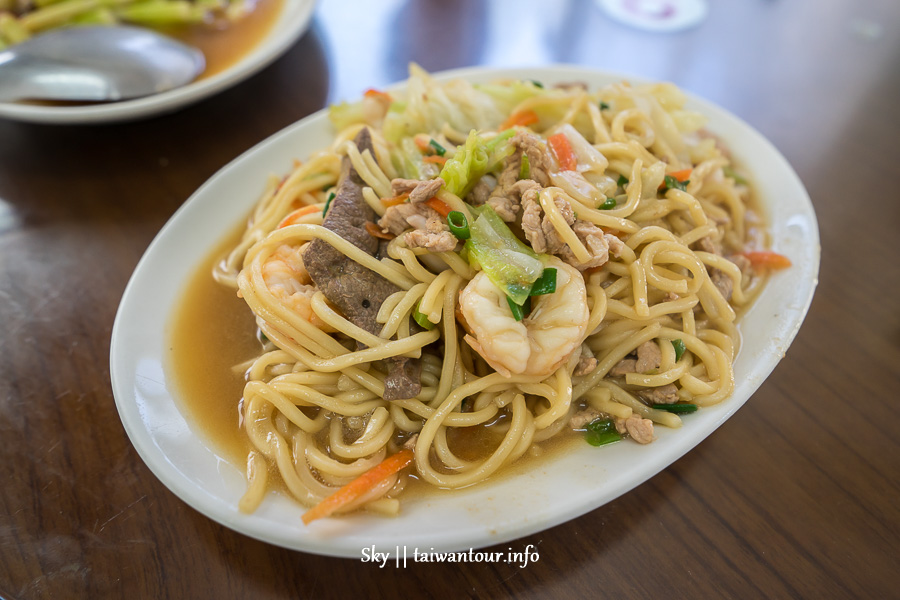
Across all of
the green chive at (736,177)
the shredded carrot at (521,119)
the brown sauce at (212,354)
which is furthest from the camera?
the green chive at (736,177)

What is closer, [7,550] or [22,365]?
[7,550]

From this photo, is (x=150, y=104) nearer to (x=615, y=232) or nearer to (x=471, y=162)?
(x=471, y=162)

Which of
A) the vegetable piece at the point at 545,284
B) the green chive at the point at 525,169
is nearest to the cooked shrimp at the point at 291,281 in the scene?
the vegetable piece at the point at 545,284

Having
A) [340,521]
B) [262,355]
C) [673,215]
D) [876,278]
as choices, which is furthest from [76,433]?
[876,278]

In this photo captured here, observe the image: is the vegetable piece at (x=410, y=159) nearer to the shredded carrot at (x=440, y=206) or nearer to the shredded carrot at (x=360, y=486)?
the shredded carrot at (x=440, y=206)

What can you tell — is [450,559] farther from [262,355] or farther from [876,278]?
[876,278]

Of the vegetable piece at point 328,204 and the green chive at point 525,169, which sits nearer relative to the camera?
the green chive at point 525,169

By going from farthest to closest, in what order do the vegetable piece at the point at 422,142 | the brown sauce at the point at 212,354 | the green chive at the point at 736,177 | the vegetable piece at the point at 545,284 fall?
the green chive at the point at 736,177 < the vegetable piece at the point at 422,142 < the brown sauce at the point at 212,354 < the vegetable piece at the point at 545,284

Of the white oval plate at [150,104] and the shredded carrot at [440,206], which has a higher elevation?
the shredded carrot at [440,206]
